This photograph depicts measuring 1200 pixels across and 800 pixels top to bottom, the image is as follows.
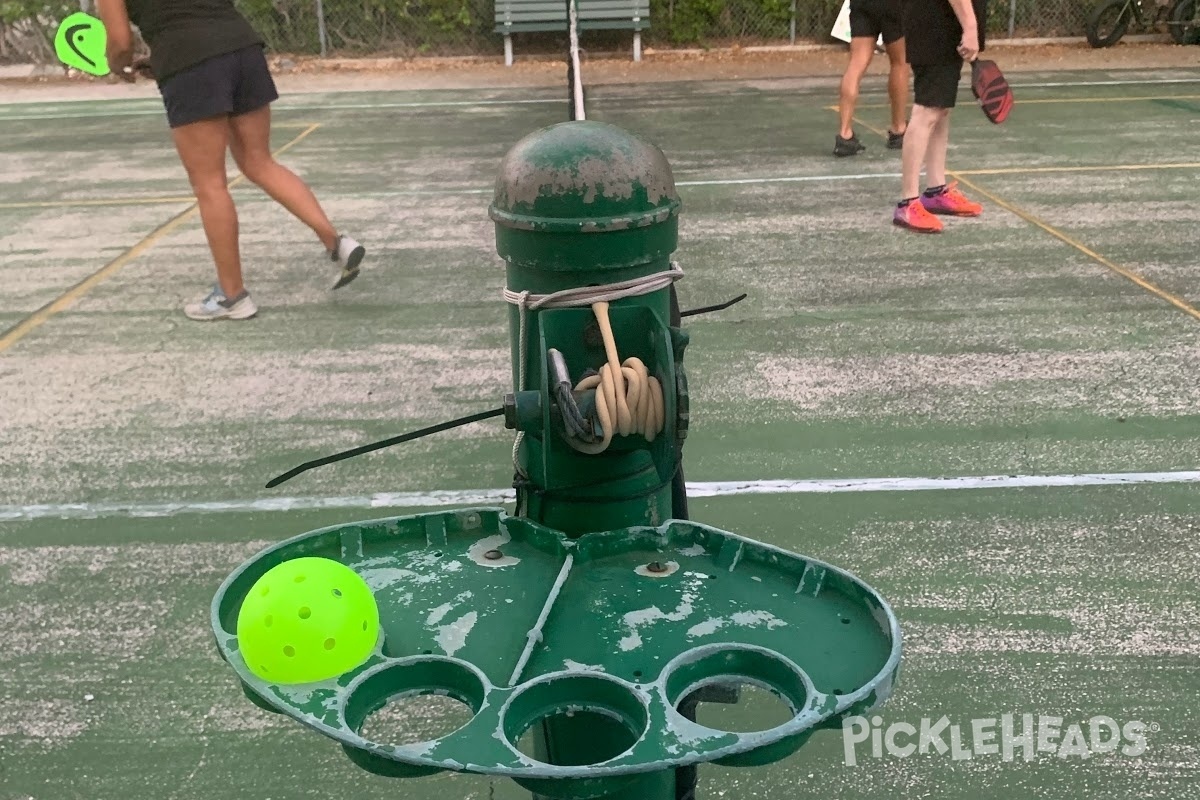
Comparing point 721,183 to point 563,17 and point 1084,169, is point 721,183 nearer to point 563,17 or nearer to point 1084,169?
point 1084,169

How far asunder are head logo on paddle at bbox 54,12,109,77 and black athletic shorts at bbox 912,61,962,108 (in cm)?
403

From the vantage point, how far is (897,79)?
820 centimetres

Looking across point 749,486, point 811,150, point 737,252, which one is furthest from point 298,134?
point 749,486

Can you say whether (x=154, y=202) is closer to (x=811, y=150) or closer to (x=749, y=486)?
(x=811, y=150)

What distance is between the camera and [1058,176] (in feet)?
25.0

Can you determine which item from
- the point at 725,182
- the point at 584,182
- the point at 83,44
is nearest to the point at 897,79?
the point at 725,182

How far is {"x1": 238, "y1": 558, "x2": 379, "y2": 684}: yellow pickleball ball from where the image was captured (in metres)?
1.33

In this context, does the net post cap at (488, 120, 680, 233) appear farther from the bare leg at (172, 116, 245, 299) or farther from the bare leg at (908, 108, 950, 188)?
the bare leg at (908, 108, 950, 188)

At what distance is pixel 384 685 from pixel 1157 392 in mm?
3673

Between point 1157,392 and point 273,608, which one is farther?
point 1157,392

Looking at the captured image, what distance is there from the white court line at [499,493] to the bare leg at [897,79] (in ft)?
17.2

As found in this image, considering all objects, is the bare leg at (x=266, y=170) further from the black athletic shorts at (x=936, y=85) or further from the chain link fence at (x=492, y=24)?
the chain link fence at (x=492, y=24)

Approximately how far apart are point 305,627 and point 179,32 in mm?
4108

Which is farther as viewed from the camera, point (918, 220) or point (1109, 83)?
point (1109, 83)
